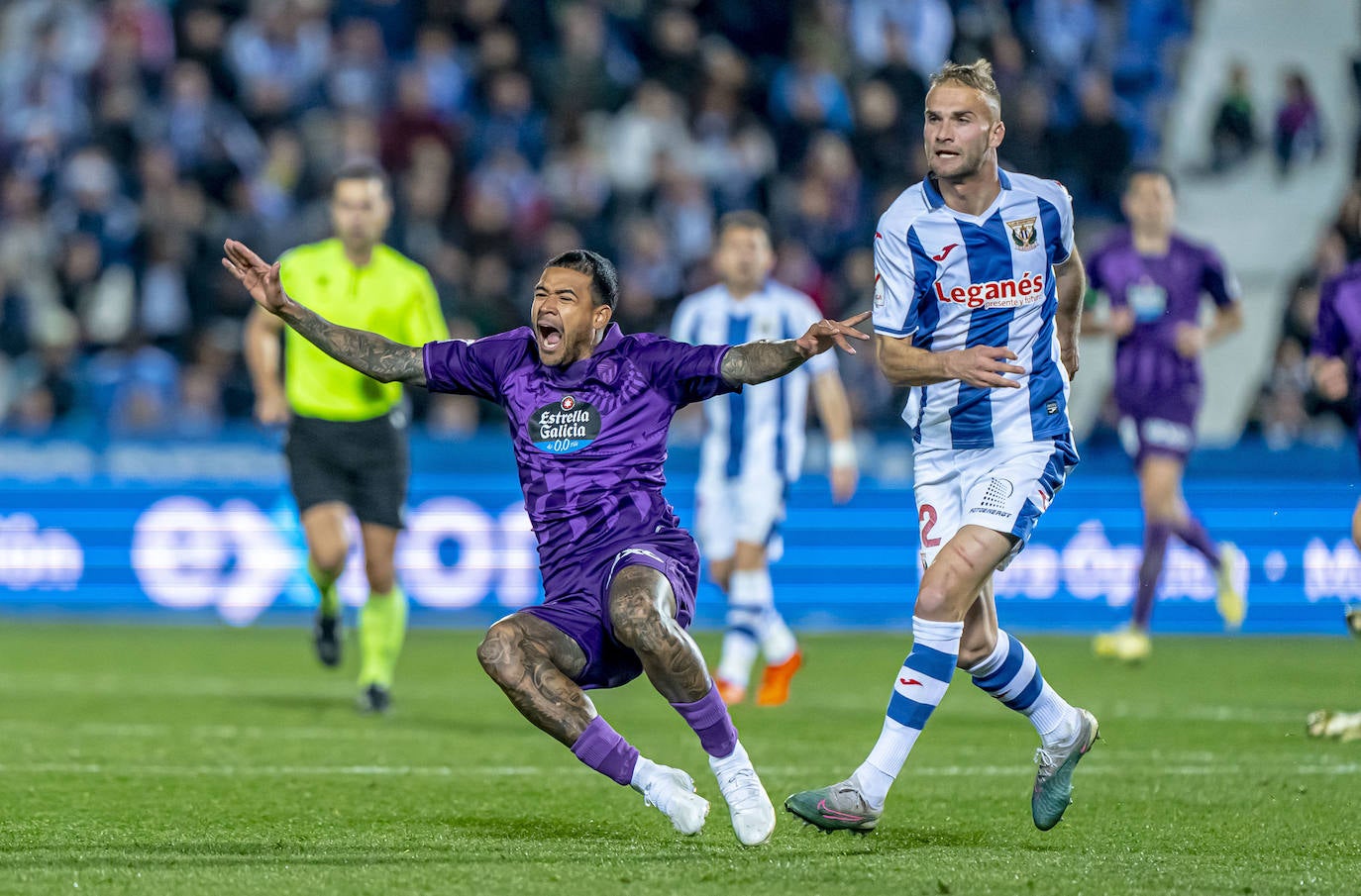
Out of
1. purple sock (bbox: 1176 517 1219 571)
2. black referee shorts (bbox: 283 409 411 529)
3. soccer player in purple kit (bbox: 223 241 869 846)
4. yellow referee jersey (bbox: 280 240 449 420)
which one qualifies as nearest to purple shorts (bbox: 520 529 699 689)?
soccer player in purple kit (bbox: 223 241 869 846)

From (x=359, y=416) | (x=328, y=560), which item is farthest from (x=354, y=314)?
(x=328, y=560)

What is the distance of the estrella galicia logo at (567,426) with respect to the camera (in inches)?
234

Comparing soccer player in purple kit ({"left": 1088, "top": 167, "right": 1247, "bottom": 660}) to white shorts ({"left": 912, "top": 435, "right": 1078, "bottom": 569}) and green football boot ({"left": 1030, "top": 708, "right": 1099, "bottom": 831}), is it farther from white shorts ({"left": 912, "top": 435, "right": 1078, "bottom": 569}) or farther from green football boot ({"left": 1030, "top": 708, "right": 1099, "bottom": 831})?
green football boot ({"left": 1030, "top": 708, "right": 1099, "bottom": 831})

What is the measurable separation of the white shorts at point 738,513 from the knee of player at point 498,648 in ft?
14.3

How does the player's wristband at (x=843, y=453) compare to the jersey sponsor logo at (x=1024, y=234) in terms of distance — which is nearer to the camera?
the jersey sponsor logo at (x=1024, y=234)

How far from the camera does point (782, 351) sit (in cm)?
570

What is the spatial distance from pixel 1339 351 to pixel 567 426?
12.9 feet

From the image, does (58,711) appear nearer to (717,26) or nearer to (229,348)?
(229,348)

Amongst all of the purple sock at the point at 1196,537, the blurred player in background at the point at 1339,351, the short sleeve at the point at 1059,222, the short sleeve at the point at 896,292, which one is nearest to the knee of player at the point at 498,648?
the short sleeve at the point at 896,292

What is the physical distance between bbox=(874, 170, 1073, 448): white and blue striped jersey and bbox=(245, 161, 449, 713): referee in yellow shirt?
152 inches

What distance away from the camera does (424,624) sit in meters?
14.2

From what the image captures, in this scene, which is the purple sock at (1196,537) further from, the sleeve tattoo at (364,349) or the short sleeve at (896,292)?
the sleeve tattoo at (364,349)

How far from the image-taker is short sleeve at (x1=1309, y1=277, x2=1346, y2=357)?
820 centimetres

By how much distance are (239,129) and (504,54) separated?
2455 mm
